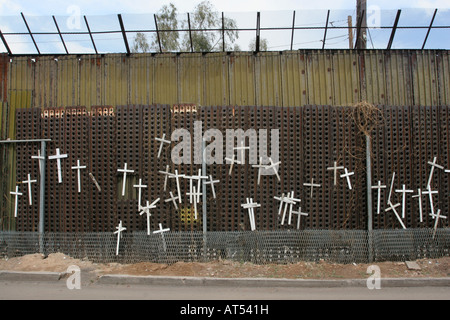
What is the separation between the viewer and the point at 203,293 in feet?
23.4

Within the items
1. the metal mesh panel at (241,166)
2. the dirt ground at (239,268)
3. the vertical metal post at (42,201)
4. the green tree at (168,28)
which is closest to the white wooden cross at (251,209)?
the metal mesh panel at (241,166)

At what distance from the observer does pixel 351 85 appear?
10.4 meters

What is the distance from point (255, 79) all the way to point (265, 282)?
534 cm

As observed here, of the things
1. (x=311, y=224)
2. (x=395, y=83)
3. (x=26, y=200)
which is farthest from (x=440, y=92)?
(x=26, y=200)

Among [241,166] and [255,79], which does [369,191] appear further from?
[255,79]

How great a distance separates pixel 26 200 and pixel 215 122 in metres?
5.08

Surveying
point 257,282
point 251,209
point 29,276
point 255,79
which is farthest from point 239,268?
point 255,79

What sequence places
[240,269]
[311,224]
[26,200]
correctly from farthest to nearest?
[26,200] < [311,224] < [240,269]

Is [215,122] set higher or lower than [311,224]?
higher

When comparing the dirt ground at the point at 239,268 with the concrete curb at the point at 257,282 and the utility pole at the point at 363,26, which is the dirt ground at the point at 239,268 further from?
the utility pole at the point at 363,26

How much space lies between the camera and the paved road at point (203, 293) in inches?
271

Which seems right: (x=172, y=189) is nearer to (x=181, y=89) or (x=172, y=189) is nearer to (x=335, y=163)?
(x=181, y=89)

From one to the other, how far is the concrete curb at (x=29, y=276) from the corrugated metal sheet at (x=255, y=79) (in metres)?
4.49

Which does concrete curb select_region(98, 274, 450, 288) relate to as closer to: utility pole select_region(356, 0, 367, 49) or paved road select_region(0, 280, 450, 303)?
paved road select_region(0, 280, 450, 303)
